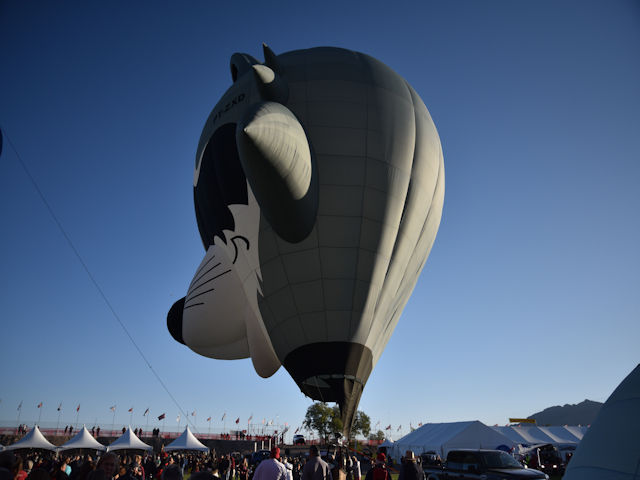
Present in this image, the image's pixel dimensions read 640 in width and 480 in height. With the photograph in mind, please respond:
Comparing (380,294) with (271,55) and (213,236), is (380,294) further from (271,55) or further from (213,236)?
(271,55)

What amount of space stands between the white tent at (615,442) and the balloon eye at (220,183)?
949cm

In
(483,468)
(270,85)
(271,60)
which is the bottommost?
(483,468)

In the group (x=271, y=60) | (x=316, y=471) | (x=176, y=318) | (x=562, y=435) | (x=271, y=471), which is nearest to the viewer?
(x=271, y=471)

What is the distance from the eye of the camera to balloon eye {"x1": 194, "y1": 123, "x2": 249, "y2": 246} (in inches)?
447

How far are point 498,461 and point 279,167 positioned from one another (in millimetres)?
7334

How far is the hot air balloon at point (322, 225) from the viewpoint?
34.0ft

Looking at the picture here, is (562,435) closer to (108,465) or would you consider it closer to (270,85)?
(270,85)

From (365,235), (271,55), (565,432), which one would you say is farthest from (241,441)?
(271,55)

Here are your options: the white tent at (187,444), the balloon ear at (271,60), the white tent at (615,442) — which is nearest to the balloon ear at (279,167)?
the balloon ear at (271,60)

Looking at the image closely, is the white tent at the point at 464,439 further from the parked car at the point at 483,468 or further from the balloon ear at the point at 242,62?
the balloon ear at the point at 242,62

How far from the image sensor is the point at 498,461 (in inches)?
358

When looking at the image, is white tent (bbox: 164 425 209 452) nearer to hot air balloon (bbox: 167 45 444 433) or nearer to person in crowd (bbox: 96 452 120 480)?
hot air balloon (bbox: 167 45 444 433)

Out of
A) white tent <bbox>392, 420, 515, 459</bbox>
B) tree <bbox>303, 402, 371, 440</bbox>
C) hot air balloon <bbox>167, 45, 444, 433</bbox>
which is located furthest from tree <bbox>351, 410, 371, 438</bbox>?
hot air balloon <bbox>167, 45, 444, 433</bbox>

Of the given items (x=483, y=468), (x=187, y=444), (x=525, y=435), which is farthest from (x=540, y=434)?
(x=187, y=444)
